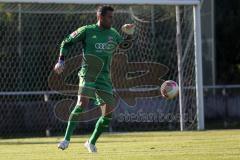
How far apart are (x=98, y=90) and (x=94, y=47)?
2.18 ft

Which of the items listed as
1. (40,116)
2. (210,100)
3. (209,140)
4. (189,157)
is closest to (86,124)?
(40,116)

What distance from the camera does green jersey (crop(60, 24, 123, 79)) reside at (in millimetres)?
10344

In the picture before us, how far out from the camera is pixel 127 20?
17.6m

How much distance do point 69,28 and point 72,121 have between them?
26.1 feet

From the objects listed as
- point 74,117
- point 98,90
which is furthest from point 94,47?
point 74,117

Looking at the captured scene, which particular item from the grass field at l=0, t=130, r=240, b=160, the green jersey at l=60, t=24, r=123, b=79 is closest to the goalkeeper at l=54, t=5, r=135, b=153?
the green jersey at l=60, t=24, r=123, b=79

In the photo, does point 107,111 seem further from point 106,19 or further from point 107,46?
point 106,19

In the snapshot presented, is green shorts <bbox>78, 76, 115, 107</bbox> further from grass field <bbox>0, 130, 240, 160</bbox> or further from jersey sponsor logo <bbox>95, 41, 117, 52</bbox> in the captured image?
grass field <bbox>0, 130, 240, 160</bbox>

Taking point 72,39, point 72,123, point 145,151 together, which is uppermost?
point 72,39

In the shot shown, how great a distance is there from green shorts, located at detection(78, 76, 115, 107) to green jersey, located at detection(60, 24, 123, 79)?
10 centimetres

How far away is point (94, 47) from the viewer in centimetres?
1038

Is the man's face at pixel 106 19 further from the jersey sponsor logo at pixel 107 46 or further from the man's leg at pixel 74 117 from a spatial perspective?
the man's leg at pixel 74 117

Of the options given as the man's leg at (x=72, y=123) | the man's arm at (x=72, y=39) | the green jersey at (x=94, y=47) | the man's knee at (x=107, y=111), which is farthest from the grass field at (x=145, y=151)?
the man's arm at (x=72, y=39)

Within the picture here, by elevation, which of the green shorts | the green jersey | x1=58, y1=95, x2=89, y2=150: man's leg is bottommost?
x1=58, y1=95, x2=89, y2=150: man's leg
